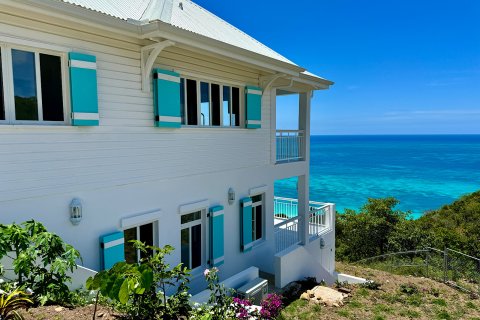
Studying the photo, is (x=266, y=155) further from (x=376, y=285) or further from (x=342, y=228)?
(x=342, y=228)

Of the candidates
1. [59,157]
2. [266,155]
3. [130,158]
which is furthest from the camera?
[266,155]

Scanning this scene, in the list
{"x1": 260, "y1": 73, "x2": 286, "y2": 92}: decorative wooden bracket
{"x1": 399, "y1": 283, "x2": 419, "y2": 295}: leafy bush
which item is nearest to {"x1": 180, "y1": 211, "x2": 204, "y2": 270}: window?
{"x1": 260, "y1": 73, "x2": 286, "y2": 92}: decorative wooden bracket

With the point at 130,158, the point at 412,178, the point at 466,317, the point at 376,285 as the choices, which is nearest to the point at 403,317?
the point at 466,317

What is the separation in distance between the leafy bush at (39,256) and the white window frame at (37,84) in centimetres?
177

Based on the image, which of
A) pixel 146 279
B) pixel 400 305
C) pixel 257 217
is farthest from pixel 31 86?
pixel 400 305

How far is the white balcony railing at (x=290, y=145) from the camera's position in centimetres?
1139

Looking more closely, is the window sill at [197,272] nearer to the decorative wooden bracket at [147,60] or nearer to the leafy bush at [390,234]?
the decorative wooden bracket at [147,60]

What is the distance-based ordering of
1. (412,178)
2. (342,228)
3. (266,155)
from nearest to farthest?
(266,155) < (342,228) < (412,178)

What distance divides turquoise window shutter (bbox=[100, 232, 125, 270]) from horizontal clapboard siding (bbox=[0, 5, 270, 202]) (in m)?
0.95

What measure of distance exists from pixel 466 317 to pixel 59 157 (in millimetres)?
10461

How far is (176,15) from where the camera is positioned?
791 centimetres

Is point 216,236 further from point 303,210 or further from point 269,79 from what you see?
point 303,210

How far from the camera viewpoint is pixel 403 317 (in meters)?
8.41

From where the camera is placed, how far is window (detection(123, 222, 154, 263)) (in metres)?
6.76
